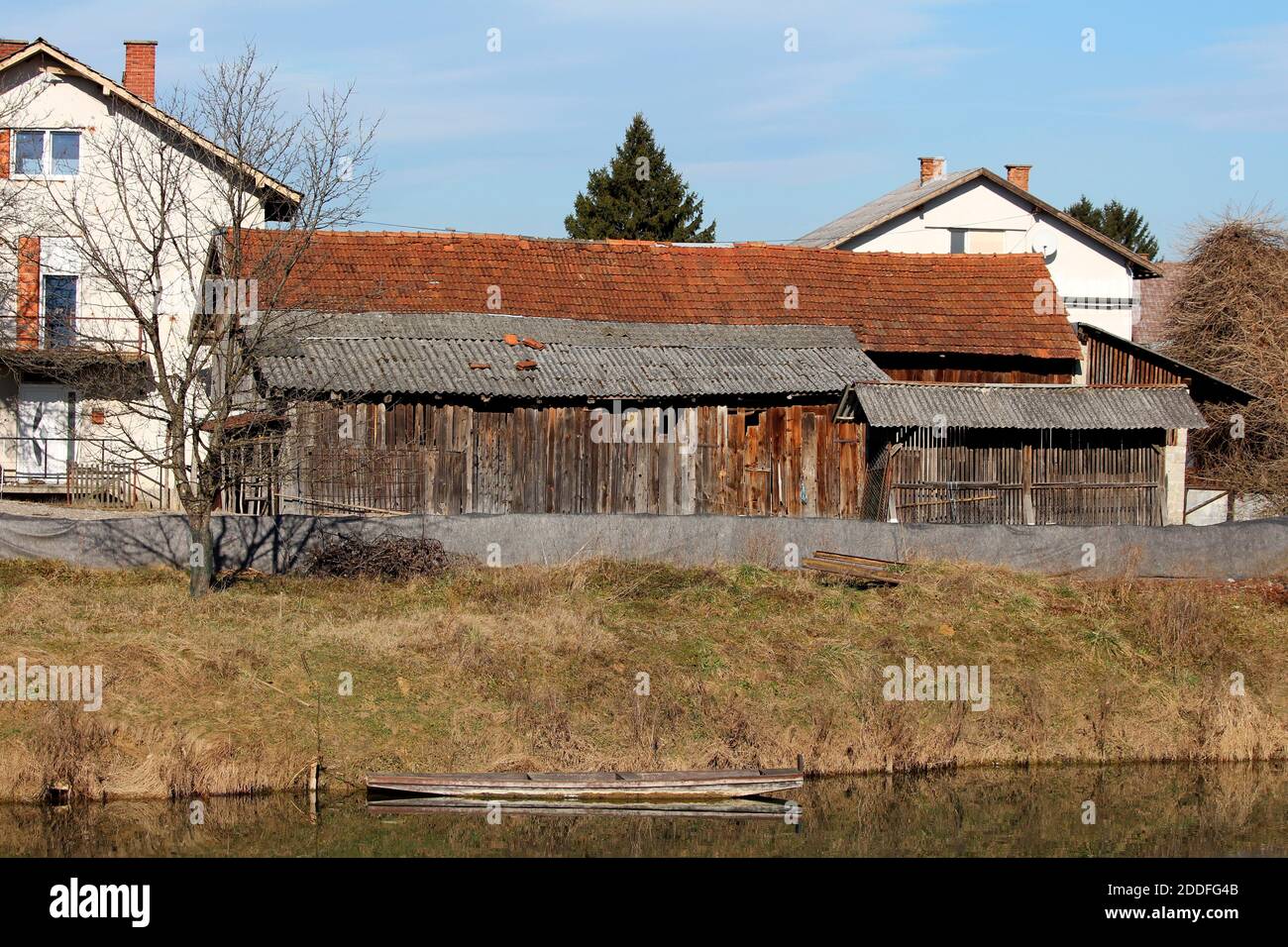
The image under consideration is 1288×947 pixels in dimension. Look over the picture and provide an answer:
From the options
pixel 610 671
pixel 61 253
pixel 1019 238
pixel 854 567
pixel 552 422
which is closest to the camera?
pixel 610 671

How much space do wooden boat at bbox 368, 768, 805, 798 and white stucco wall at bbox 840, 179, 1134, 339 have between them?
1164 inches

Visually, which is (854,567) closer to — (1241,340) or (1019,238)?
(1241,340)

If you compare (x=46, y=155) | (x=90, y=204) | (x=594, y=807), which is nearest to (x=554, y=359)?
(x=90, y=204)

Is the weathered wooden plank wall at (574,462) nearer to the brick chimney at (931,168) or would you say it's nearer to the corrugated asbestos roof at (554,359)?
the corrugated asbestos roof at (554,359)

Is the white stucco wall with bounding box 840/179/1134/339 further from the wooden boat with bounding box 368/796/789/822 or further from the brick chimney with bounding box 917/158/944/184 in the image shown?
the wooden boat with bounding box 368/796/789/822

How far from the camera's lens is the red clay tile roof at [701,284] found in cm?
3341

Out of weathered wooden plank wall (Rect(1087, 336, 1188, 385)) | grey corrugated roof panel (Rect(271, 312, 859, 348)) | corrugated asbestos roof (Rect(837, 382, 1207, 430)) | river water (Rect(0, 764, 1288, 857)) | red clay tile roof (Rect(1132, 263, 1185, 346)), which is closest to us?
river water (Rect(0, 764, 1288, 857))

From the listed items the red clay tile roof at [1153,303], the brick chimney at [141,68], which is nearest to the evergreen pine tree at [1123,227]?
the red clay tile roof at [1153,303]

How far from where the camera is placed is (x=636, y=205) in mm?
58750

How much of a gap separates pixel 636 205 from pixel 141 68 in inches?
992

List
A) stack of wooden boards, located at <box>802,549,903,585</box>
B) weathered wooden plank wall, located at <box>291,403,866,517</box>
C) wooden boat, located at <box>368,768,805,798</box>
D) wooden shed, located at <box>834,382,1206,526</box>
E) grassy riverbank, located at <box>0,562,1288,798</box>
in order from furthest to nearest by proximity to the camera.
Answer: wooden shed, located at <box>834,382,1206,526</box> < weathered wooden plank wall, located at <box>291,403,866,517</box> < stack of wooden boards, located at <box>802,549,903,585</box> < grassy riverbank, located at <box>0,562,1288,798</box> < wooden boat, located at <box>368,768,805,798</box>

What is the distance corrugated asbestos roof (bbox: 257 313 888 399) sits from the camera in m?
28.3

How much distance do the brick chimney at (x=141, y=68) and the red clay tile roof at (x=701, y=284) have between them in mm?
6731

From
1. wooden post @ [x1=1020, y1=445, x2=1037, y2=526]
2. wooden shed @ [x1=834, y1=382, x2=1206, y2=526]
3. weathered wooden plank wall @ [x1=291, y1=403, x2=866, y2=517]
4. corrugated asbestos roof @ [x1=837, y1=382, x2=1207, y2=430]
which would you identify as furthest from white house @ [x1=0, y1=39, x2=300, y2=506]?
wooden post @ [x1=1020, y1=445, x2=1037, y2=526]
